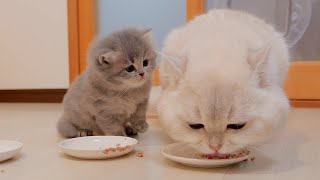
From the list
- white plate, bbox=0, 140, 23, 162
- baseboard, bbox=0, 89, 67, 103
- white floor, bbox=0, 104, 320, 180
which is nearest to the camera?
white floor, bbox=0, 104, 320, 180

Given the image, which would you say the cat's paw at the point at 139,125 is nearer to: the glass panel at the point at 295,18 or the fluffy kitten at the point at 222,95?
the fluffy kitten at the point at 222,95

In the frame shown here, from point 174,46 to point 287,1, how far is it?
1.78 m

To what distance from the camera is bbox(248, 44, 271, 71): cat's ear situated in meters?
1.30

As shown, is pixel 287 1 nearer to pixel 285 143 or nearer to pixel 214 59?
pixel 285 143

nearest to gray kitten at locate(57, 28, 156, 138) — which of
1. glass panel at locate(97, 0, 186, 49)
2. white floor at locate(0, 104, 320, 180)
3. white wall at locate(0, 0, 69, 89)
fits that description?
white floor at locate(0, 104, 320, 180)

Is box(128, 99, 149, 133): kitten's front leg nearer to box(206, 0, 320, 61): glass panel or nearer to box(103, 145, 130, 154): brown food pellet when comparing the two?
box(103, 145, 130, 154): brown food pellet

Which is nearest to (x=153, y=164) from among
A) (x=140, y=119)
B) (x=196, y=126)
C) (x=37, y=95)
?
(x=196, y=126)

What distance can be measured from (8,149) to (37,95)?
2511 millimetres

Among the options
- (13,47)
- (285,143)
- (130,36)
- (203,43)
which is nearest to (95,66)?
(130,36)

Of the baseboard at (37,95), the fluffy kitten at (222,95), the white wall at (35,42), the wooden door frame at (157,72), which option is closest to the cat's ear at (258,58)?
the fluffy kitten at (222,95)

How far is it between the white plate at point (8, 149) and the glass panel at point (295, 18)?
210cm

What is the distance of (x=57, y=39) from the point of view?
3639 millimetres

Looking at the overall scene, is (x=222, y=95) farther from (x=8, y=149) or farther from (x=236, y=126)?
(x=8, y=149)

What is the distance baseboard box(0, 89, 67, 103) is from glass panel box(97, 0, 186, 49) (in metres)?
0.75
